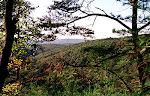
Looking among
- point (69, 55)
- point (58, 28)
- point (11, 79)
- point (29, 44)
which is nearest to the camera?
point (58, 28)

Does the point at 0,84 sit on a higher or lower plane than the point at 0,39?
lower

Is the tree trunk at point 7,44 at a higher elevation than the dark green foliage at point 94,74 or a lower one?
higher

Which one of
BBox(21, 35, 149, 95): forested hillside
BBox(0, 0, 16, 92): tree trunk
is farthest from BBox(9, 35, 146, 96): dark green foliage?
BBox(0, 0, 16, 92): tree trunk

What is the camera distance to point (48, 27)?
6.76m

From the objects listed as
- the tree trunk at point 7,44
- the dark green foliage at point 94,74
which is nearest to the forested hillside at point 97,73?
the dark green foliage at point 94,74

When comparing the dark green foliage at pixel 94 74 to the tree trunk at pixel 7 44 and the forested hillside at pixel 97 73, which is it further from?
the tree trunk at pixel 7 44

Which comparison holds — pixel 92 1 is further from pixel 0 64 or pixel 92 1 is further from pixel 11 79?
pixel 11 79

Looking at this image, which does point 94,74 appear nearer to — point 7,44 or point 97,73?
point 97,73

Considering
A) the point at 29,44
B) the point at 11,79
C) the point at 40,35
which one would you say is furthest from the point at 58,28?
the point at 11,79

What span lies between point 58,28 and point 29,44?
3291 millimetres

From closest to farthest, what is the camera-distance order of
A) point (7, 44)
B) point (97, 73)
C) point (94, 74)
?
point (94, 74)
point (7, 44)
point (97, 73)

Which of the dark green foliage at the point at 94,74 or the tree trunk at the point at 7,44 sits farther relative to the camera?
the dark green foliage at the point at 94,74

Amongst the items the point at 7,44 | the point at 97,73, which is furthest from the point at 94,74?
the point at 7,44

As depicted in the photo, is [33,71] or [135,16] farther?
[33,71]
